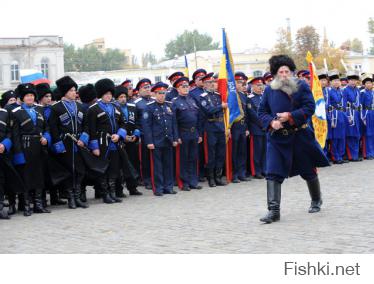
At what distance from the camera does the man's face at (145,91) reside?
13.6 meters

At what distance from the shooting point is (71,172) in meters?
11.6

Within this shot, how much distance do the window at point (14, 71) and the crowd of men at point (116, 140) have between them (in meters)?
57.2

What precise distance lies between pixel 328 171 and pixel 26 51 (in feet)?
204

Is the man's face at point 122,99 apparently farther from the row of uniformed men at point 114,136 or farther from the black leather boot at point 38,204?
the black leather boot at point 38,204

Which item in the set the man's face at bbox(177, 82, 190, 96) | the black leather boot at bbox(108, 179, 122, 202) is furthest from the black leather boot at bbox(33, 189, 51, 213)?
the man's face at bbox(177, 82, 190, 96)

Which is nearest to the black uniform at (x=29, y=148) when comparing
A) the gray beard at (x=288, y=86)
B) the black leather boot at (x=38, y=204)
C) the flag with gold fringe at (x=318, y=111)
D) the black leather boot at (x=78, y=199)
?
the black leather boot at (x=38, y=204)

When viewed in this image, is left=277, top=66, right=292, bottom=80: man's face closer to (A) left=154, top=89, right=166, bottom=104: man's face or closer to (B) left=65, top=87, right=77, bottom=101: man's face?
(B) left=65, top=87, right=77, bottom=101: man's face

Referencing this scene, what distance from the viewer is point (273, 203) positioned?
8867 millimetres

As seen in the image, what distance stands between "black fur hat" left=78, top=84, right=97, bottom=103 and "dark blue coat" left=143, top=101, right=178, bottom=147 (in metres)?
0.94

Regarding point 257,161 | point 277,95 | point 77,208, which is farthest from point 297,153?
point 257,161

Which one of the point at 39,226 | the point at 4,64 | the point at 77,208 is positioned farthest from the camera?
the point at 4,64

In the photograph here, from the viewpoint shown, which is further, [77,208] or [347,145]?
[347,145]

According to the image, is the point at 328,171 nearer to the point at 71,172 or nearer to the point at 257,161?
the point at 257,161

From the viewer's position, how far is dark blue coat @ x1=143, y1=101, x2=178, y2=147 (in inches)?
502
